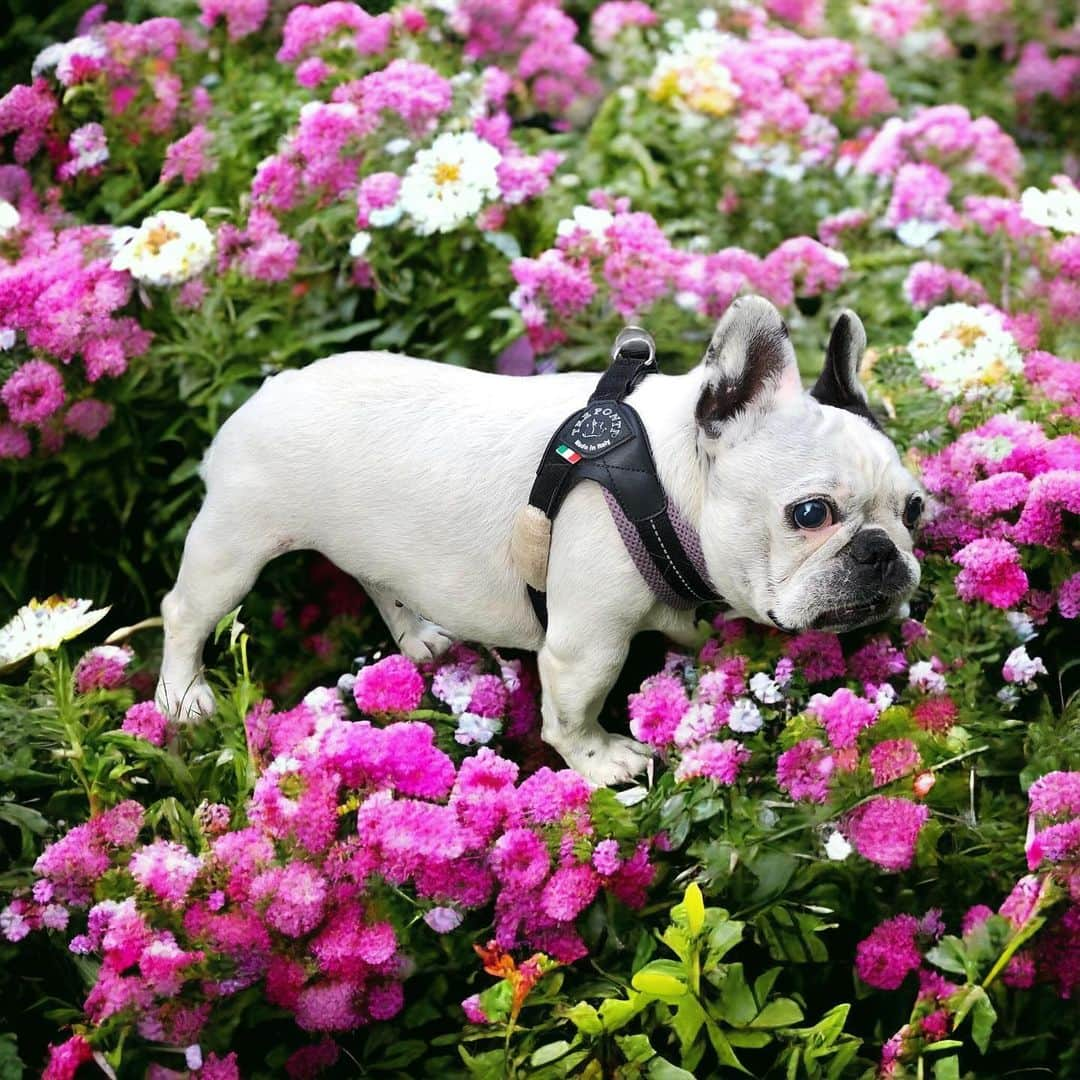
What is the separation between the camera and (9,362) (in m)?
3.16

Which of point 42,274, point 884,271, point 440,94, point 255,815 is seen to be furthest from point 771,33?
point 255,815

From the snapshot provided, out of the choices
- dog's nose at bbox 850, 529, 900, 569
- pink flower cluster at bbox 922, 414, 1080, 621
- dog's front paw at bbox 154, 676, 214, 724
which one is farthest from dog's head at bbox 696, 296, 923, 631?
dog's front paw at bbox 154, 676, 214, 724

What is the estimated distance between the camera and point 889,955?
208 cm

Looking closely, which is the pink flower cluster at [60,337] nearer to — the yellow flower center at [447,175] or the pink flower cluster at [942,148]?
the yellow flower center at [447,175]

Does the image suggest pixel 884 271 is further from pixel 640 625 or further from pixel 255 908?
pixel 255 908

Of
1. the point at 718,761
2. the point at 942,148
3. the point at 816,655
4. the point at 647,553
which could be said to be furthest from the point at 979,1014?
the point at 942,148

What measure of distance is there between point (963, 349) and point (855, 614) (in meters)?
1.06

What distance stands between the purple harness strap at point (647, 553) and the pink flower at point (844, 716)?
291mm

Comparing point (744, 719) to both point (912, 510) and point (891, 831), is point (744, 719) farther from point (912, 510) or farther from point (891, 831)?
point (912, 510)

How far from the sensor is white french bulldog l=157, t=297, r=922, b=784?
7.11ft

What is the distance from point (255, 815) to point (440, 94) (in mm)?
1972

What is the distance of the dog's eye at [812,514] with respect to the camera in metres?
2.15

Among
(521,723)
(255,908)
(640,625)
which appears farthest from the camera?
(521,723)

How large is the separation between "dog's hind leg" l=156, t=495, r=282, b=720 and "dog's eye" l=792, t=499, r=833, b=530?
40.5 inches
